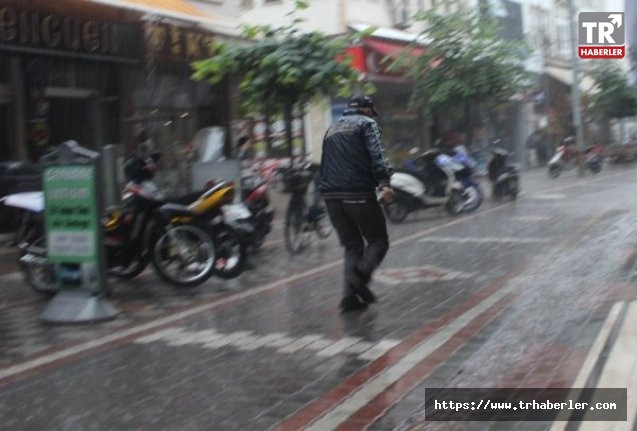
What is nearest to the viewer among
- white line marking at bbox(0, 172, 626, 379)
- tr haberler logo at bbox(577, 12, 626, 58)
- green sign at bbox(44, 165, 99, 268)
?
white line marking at bbox(0, 172, 626, 379)

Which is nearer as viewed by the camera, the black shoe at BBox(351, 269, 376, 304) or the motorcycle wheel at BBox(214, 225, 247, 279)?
the black shoe at BBox(351, 269, 376, 304)

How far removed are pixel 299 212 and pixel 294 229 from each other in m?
0.28

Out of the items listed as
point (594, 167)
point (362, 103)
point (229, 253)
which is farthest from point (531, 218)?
point (594, 167)

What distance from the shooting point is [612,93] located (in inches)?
1426

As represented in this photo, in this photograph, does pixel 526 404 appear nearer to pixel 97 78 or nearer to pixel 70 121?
pixel 70 121

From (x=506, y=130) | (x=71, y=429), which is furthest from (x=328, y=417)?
(x=506, y=130)

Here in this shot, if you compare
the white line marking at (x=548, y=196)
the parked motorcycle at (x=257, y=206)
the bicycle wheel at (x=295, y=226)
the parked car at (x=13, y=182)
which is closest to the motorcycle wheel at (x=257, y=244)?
the parked motorcycle at (x=257, y=206)

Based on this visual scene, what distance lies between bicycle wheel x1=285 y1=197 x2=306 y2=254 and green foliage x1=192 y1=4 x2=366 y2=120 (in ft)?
8.34

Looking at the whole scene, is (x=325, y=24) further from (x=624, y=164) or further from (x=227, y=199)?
(x=227, y=199)

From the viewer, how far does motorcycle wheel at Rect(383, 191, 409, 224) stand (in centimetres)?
1563

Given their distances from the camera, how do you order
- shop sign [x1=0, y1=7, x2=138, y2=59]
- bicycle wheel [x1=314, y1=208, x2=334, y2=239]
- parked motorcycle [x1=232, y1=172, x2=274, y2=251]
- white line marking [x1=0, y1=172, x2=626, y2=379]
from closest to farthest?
white line marking [x1=0, y1=172, x2=626, y2=379] → parked motorcycle [x1=232, y1=172, x2=274, y2=251] → bicycle wheel [x1=314, y1=208, x2=334, y2=239] → shop sign [x1=0, y1=7, x2=138, y2=59]

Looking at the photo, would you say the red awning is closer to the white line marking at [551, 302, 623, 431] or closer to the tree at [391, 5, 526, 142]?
the tree at [391, 5, 526, 142]

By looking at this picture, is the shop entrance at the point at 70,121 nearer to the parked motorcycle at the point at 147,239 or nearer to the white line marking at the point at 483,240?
the parked motorcycle at the point at 147,239

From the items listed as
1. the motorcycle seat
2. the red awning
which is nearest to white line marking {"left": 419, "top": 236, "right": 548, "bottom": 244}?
the motorcycle seat
